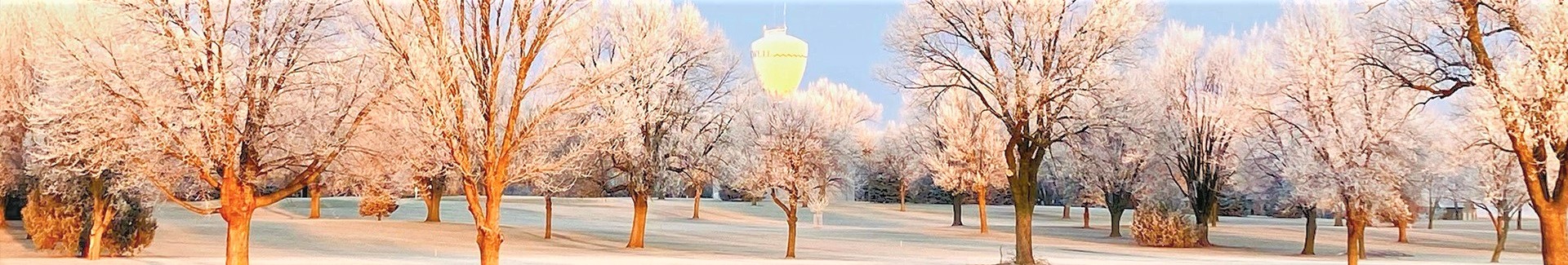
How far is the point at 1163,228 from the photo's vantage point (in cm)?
2716

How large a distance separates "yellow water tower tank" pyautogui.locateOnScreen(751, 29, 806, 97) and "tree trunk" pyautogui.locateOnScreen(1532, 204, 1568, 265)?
6536 mm

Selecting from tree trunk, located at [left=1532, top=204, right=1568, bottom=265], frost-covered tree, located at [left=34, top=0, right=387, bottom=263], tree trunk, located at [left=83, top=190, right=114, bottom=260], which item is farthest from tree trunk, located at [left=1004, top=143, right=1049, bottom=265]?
tree trunk, located at [left=83, top=190, right=114, bottom=260]

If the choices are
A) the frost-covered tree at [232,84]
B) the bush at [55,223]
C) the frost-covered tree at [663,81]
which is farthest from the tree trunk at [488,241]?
the bush at [55,223]

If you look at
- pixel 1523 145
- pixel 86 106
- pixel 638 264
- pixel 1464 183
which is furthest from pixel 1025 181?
pixel 1464 183

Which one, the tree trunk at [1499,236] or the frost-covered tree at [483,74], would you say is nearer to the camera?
the frost-covered tree at [483,74]

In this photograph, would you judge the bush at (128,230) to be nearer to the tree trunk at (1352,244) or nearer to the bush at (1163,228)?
the tree trunk at (1352,244)

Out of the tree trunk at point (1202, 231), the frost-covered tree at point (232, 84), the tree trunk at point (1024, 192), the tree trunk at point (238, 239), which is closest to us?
the frost-covered tree at point (232, 84)

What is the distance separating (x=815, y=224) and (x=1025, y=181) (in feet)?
65.4

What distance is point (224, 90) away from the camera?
9.84m

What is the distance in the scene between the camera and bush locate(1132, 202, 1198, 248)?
2714cm

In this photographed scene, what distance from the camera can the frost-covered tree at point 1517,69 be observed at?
9.66 meters

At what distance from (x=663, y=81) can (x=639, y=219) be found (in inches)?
132

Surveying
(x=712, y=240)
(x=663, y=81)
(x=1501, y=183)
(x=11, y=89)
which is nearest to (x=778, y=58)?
(x=663, y=81)

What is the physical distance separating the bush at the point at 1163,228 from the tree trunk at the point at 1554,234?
1643 cm
